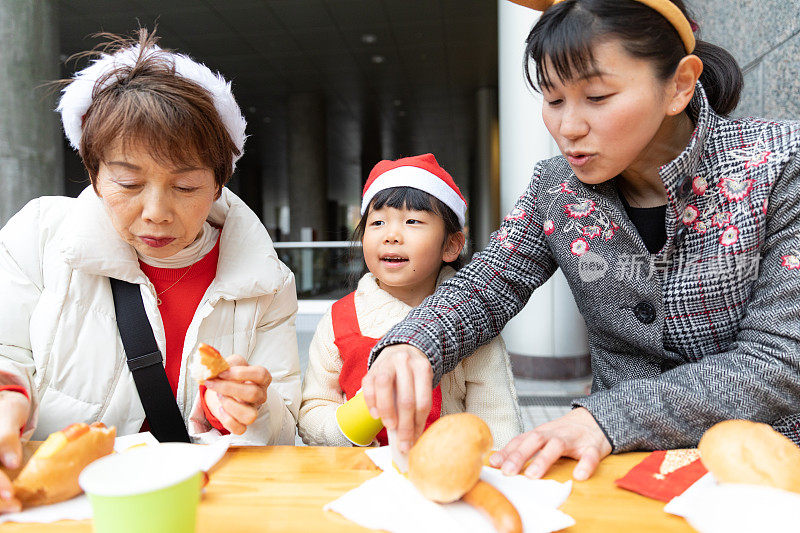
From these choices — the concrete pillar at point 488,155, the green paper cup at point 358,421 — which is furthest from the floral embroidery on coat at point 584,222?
the concrete pillar at point 488,155

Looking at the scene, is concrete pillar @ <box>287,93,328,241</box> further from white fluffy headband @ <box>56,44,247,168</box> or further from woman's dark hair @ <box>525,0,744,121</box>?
woman's dark hair @ <box>525,0,744,121</box>

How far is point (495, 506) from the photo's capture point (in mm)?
701

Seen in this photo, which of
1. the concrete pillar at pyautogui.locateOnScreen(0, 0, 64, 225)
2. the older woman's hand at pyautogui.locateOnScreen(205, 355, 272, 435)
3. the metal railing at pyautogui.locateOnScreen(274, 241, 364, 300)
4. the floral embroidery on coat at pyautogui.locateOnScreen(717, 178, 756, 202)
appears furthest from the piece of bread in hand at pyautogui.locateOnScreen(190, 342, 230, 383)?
the metal railing at pyautogui.locateOnScreen(274, 241, 364, 300)

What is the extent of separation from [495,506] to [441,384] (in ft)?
2.65

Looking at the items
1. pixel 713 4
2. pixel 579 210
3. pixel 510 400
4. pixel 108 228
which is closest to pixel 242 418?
pixel 108 228

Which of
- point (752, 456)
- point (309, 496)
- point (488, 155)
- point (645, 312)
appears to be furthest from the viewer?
point (488, 155)

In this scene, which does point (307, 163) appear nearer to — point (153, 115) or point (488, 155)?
point (488, 155)

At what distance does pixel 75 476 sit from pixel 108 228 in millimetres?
772

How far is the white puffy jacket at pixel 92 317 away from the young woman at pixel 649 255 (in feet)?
1.60

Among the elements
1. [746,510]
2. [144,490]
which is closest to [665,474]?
[746,510]

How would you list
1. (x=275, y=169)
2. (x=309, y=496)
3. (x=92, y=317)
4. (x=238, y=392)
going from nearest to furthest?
(x=309, y=496)
(x=238, y=392)
(x=92, y=317)
(x=275, y=169)

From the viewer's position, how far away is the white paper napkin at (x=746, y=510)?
53 cm

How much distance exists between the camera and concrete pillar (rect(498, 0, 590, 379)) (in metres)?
4.67

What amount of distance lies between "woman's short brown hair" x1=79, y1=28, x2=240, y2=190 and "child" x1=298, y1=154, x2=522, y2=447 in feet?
1.76
